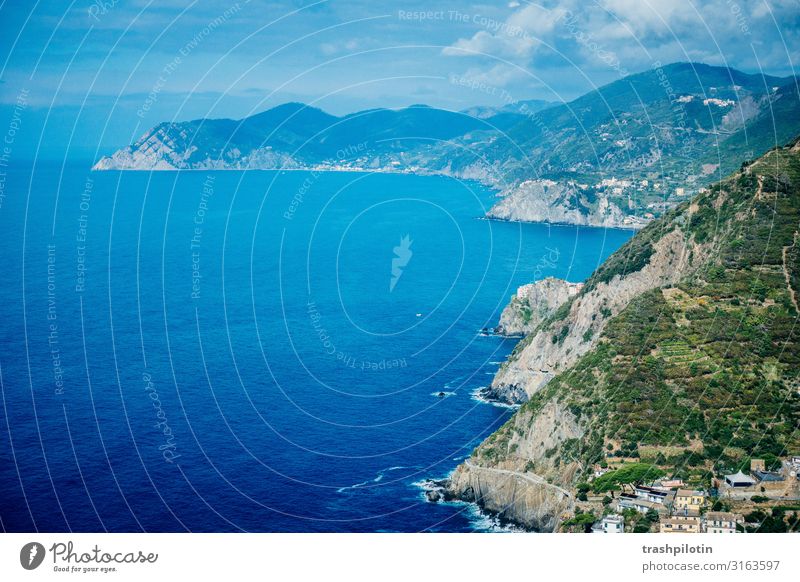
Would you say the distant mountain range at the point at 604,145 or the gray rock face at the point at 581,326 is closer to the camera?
the gray rock face at the point at 581,326

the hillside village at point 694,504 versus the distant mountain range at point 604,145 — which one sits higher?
the distant mountain range at point 604,145

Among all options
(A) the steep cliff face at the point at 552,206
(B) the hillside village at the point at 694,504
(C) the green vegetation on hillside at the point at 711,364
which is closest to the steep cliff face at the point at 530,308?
(C) the green vegetation on hillside at the point at 711,364

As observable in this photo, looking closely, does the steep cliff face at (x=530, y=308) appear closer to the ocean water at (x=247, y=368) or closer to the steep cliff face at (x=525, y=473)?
the ocean water at (x=247, y=368)

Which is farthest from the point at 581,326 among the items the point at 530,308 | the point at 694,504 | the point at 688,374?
the point at 694,504

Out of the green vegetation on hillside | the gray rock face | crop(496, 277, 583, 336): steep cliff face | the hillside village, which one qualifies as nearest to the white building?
the hillside village

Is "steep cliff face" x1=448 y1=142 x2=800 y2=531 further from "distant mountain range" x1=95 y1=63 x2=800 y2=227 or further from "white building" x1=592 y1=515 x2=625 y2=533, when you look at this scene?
"distant mountain range" x1=95 y1=63 x2=800 y2=227
